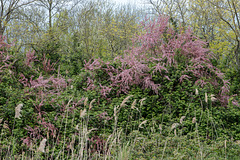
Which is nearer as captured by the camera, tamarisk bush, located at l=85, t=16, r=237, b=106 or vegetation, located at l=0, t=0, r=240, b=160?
vegetation, located at l=0, t=0, r=240, b=160

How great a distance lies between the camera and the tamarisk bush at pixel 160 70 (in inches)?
205

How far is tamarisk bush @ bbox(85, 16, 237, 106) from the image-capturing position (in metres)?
5.21

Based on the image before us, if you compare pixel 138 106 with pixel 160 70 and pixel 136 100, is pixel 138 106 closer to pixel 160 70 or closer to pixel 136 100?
pixel 136 100

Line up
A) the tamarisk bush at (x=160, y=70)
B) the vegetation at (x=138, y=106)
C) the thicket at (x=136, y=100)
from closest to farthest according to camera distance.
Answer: the vegetation at (x=138, y=106), the thicket at (x=136, y=100), the tamarisk bush at (x=160, y=70)

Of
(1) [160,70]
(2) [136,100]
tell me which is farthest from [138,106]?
(1) [160,70]

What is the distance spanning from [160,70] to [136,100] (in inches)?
32.4

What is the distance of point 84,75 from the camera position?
5777 mm

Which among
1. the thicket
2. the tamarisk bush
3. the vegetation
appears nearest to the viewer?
the vegetation

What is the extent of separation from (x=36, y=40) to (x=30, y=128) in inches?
266

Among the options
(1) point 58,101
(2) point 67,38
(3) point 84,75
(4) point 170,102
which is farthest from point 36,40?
(4) point 170,102

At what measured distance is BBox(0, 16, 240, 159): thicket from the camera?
4.30 metres

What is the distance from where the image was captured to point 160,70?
514cm

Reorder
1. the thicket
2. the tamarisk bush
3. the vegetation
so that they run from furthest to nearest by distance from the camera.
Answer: the tamarisk bush < the thicket < the vegetation

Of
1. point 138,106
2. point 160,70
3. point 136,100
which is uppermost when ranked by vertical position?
point 160,70
